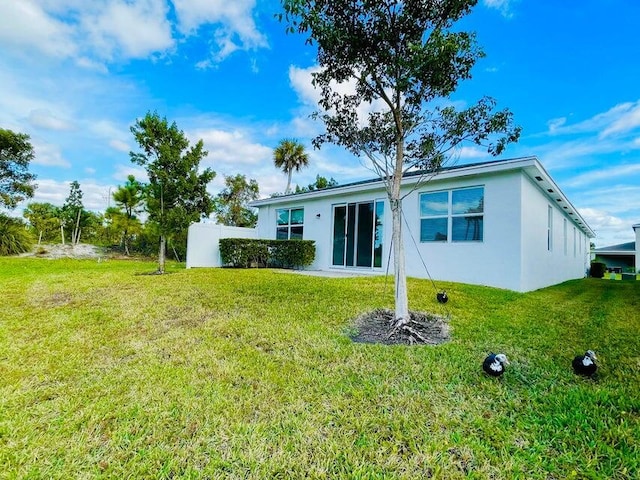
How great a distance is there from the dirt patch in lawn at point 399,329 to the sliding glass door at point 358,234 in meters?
5.16

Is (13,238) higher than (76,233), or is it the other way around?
(76,233)

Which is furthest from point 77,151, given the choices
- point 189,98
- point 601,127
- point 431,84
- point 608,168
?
point 608,168

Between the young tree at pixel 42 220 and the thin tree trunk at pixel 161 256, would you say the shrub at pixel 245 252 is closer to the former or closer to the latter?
the thin tree trunk at pixel 161 256

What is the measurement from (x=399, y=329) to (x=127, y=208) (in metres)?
20.9

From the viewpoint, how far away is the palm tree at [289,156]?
80.9 ft

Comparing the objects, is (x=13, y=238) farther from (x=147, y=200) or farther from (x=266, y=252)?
(x=266, y=252)

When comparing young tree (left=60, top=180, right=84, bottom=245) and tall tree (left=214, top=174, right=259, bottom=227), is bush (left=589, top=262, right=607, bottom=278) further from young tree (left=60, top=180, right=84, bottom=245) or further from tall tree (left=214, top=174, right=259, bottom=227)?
young tree (left=60, top=180, right=84, bottom=245)

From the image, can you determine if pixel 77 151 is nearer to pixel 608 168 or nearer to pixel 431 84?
pixel 431 84

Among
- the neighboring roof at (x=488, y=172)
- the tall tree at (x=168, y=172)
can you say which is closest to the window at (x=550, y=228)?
the neighboring roof at (x=488, y=172)

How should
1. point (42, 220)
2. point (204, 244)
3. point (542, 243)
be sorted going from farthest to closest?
1. point (42, 220)
2. point (204, 244)
3. point (542, 243)

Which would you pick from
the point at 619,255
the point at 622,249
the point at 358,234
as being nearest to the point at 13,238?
the point at 358,234

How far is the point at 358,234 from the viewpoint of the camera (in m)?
10.7

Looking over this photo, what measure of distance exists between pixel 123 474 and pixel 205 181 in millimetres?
9411

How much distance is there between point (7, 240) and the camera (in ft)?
51.6
